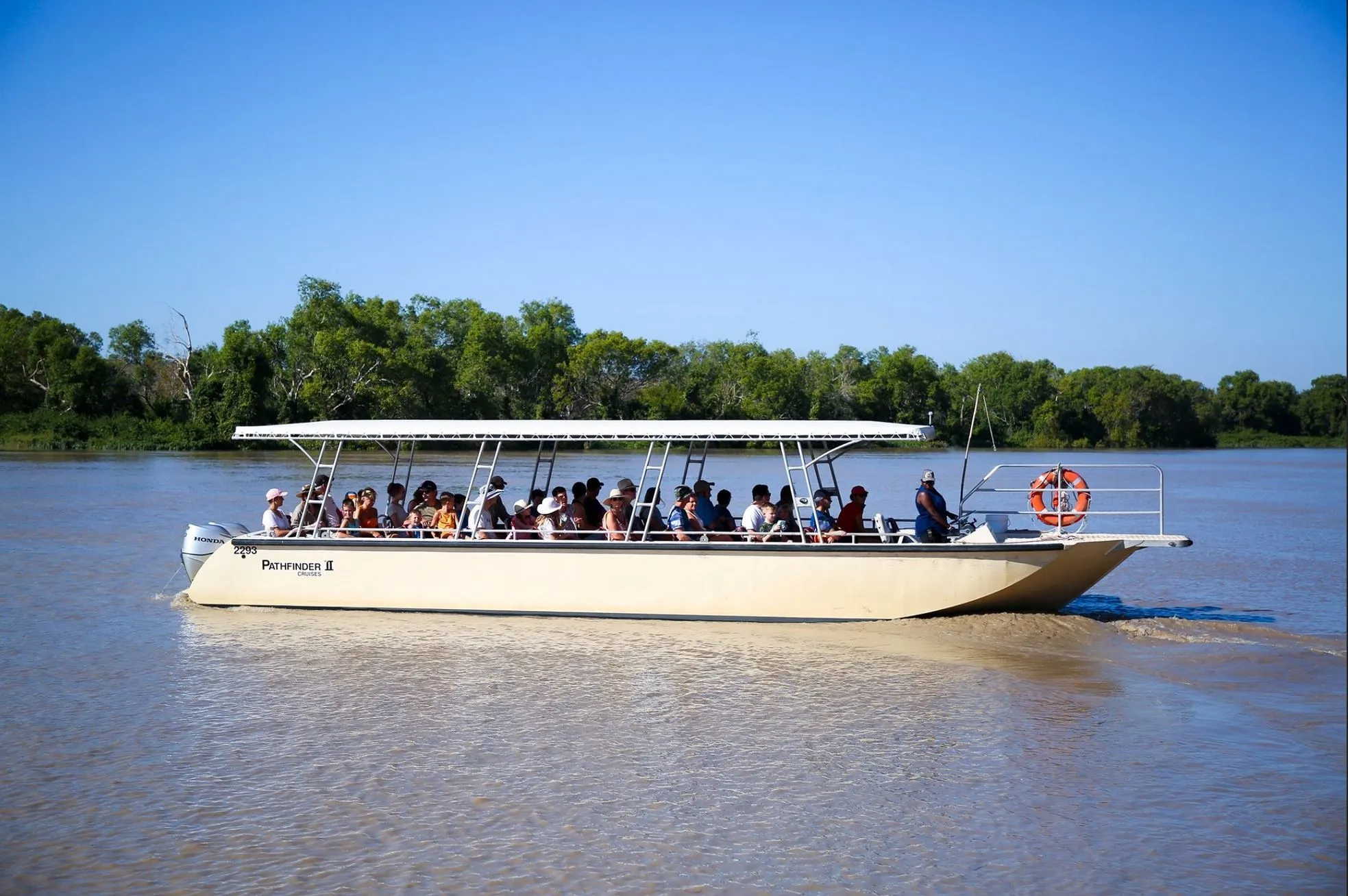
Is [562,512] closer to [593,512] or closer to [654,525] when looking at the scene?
[593,512]

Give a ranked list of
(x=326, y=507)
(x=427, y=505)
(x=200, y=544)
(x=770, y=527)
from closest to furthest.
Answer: (x=770, y=527)
(x=326, y=507)
(x=427, y=505)
(x=200, y=544)

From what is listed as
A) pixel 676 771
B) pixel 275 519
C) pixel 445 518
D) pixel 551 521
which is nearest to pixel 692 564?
pixel 551 521

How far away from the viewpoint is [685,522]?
45.1 ft

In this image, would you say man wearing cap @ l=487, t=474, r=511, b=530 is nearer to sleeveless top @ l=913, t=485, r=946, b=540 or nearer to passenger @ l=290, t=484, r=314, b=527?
passenger @ l=290, t=484, r=314, b=527

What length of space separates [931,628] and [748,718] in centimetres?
355

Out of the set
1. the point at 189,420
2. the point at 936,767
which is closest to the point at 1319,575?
the point at 936,767

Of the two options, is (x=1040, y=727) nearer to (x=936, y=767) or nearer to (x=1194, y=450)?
(x=936, y=767)

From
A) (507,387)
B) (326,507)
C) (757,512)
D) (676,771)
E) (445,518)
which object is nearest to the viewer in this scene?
(676,771)

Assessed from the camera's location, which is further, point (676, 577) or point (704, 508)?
point (704, 508)

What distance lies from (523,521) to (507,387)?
6747cm

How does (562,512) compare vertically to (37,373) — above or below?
below

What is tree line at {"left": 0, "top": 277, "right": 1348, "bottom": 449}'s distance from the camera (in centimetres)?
6481

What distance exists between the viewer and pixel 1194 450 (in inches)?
3506

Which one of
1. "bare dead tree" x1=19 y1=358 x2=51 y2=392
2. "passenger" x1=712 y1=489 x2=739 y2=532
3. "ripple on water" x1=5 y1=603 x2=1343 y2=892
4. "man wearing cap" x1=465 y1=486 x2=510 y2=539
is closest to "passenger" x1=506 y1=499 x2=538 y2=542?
"man wearing cap" x1=465 y1=486 x2=510 y2=539
